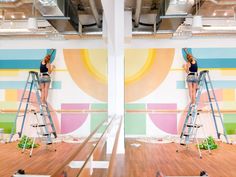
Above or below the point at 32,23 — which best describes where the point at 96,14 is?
above

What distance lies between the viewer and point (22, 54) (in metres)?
8.98

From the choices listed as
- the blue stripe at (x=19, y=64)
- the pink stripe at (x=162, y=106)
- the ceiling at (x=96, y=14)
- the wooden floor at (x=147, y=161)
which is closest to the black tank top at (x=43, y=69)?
the blue stripe at (x=19, y=64)

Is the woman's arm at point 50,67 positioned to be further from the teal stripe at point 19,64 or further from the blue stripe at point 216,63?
the blue stripe at point 216,63

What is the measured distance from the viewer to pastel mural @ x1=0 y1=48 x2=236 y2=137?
8.48m

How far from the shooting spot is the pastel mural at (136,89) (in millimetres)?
8477

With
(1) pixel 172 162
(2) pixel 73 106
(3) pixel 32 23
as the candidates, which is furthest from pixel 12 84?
(1) pixel 172 162

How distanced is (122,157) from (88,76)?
3758 millimetres

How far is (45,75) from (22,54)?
1096 mm

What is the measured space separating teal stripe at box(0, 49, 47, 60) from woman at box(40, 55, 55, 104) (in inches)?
11.6

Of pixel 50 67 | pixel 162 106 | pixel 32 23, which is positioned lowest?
pixel 162 106

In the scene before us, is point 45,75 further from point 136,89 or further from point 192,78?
point 192,78

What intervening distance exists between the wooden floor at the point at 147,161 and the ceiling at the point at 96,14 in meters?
2.83

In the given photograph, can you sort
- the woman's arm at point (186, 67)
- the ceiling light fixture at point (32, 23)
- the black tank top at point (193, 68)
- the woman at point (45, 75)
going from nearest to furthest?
the ceiling light fixture at point (32, 23) → the black tank top at point (193, 68) → the woman's arm at point (186, 67) → the woman at point (45, 75)

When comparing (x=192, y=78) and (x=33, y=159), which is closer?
(x=33, y=159)
